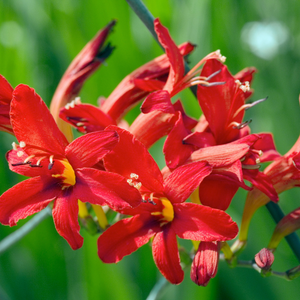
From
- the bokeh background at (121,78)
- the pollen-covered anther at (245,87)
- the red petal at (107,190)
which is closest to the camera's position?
the red petal at (107,190)

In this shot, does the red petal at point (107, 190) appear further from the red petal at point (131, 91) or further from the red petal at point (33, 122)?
the red petal at point (131, 91)

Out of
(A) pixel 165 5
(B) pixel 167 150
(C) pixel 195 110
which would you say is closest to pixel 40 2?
(A) pixel 165 5

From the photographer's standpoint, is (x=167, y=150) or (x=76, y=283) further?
(x=76, y=283)

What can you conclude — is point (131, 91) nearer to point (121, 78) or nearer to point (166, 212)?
point (166, 212)

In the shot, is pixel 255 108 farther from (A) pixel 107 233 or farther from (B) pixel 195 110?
(A) pixel 107 233

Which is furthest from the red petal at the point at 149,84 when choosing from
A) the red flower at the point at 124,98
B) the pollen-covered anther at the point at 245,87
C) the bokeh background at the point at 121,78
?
the bokeh background at the point at 121,78

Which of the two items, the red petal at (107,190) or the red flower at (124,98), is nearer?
the red petal at (107,190)

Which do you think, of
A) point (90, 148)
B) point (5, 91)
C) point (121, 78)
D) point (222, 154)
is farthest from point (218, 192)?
point (121, 78)
